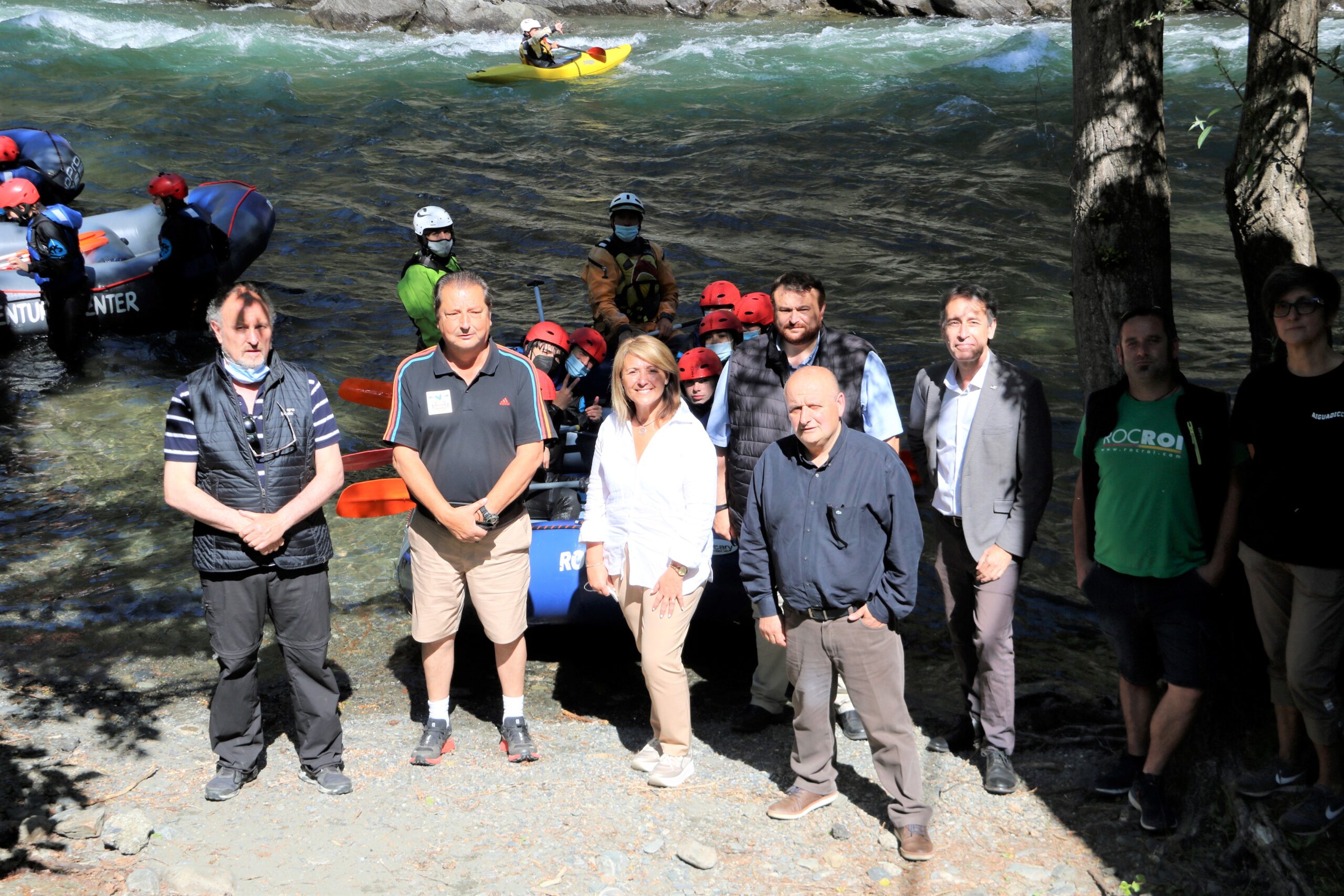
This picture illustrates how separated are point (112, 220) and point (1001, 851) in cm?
1164

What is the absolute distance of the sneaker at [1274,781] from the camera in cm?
411

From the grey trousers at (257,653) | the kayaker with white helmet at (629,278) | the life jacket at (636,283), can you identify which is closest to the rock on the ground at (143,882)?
the grey trousers at (257,653)

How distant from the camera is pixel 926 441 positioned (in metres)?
4.59

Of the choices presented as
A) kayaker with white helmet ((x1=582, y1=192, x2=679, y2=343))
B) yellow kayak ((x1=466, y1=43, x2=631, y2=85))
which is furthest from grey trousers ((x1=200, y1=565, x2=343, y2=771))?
yellow kayak ((x1=466, y1=43, x2=631, y2=85))

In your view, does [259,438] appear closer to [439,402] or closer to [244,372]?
[244,372]

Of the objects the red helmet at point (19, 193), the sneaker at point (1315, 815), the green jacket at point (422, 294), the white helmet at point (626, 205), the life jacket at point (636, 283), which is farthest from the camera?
the red helmet at point (19, 193)

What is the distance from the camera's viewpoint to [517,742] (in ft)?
16.0

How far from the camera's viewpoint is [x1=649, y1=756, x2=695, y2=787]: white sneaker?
183 inches

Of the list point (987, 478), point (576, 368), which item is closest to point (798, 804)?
point (987, 478)

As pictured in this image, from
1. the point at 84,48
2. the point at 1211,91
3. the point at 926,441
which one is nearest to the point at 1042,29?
the point at 1211,91

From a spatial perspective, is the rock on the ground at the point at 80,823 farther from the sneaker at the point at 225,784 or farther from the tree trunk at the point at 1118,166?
the tree trunk at the point at 1118,166

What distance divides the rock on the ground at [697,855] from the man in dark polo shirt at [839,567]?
0.58m

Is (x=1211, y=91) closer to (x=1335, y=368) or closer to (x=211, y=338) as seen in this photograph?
(x=211, y=338)

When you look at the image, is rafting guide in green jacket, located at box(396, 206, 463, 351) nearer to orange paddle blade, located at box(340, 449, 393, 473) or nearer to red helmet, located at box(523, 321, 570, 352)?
red helmet, located at box(523, 321, 570, 352)
